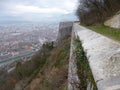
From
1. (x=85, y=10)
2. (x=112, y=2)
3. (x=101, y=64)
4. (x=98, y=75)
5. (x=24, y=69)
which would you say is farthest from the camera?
(x=85, y=10)

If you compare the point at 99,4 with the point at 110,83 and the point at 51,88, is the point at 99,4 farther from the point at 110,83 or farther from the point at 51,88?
the point at 110,83

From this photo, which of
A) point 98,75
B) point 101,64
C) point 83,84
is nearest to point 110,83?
point 98,75

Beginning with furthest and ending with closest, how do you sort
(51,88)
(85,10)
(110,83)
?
(85,10), (51,88), (110,83)

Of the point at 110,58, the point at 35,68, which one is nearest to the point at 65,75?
the point at 110,58

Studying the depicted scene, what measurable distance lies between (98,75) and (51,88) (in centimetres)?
735

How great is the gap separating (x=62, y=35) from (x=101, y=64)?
106 ft

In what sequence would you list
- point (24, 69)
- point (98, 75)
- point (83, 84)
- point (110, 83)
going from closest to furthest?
1. point (110, 83)
2. point (98, 75)
3. point (83, 84)
4. point (24, 69)

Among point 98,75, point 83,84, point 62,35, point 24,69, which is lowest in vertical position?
point 24,69

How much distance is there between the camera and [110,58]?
179 inches

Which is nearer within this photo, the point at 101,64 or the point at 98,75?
the point at 98,75

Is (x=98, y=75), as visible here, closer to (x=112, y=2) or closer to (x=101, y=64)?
(x=101, y=64)

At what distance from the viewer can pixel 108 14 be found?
25375 mm

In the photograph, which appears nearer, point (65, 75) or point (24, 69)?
point (65, 75)

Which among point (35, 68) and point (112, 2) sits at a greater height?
point (112, 2)
